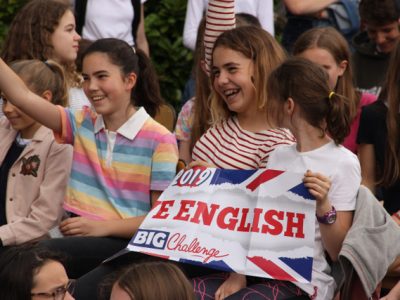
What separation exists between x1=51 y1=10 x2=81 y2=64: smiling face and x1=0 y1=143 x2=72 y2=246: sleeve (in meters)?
1.41

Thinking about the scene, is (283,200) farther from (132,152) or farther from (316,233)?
(132,152)

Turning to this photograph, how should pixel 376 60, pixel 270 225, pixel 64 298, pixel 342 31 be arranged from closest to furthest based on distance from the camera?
pixel 64 298 < pixel 270 225 < pixel 376 60 < pixel 342 31

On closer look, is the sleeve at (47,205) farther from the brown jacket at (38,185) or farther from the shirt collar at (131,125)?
the shirt collar at (131,125)

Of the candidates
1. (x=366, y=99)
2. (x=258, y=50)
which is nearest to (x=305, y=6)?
(x=366, y=99)

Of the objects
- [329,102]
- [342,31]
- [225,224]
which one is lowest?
[342,31]

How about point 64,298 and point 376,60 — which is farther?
point 376,60

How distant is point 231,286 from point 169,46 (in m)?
4.96

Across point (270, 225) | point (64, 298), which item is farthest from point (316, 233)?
point (64, 298)

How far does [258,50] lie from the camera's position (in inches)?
207

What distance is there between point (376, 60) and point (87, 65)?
245 centimetres

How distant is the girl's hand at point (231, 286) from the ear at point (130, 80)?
1287 millimetres

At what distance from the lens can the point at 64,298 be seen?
439 cm

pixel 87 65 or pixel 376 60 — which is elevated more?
pixel 87 65

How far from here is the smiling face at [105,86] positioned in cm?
545
